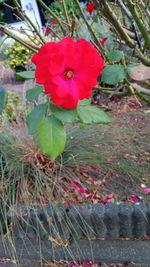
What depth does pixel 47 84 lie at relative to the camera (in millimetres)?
583

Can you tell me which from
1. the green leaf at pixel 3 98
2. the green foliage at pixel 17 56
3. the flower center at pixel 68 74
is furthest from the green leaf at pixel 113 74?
the green foliage at pixel 17 56

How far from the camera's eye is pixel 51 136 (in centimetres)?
62

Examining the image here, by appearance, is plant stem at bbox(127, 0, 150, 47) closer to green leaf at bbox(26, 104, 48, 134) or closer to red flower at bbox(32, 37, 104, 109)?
red flower at bbox(32, 37, 104, 109)

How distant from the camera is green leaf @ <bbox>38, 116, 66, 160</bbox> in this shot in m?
0.62

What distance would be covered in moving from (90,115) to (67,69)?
127 mm

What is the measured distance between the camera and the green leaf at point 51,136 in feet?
2.03

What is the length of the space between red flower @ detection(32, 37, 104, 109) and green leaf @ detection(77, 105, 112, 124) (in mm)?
61

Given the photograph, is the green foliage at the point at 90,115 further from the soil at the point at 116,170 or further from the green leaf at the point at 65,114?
the soil at the point at 116,170

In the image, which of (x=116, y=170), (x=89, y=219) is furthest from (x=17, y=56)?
(x=89, y=219)

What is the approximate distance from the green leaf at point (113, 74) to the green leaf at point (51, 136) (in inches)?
7.6

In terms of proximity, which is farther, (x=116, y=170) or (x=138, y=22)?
(x=116, y=170)

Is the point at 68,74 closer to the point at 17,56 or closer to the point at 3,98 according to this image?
the point at 3,98

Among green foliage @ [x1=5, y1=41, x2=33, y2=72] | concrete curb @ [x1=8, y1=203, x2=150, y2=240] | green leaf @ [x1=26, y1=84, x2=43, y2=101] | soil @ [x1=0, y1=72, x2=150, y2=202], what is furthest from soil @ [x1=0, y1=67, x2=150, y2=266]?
green foliage @ [x1=5, y1=41, x2=33, y2=72]

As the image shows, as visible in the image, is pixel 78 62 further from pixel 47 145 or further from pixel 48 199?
pixel 48 199
